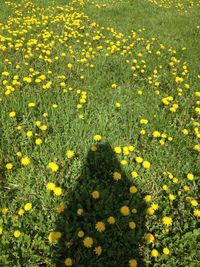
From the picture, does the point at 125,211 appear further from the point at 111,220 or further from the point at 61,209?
the point at 61,209

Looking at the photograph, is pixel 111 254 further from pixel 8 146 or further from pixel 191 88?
pixel 191 88

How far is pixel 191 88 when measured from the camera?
5961 mm

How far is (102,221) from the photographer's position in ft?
10.5

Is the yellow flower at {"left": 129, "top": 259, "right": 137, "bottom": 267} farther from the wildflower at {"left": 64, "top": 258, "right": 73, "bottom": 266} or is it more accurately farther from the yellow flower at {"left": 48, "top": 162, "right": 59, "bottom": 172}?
the yellow flower at {"left": 48, "top": 162, "right": 59, "bottom": 172}

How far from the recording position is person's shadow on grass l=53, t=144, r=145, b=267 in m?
2.91

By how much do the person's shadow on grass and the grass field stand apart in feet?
0.04

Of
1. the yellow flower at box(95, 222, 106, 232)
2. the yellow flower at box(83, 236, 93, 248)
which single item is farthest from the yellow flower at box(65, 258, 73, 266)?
the yellow flower at box(95, 222, 106, 232)

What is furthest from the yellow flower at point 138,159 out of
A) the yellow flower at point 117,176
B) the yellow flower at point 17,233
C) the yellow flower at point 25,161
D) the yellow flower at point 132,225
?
the yellow flower at point 17,233

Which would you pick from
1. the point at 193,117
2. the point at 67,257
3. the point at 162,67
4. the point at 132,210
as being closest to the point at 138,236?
the point at 132,210

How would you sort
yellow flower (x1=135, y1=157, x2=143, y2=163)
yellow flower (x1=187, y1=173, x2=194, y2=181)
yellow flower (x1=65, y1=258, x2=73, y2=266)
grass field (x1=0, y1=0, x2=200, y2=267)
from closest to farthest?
1. yellow flower (x1=65, y1=258, x2=73, y2=266)
2. grass field (x1=0, y1=0, x2=200, y2=267)
3. yellow flower (x1=187, y1=173, x2=194, y2=181)
4. yellow flower (x1=135, y1=157, x2=143, y2=163)

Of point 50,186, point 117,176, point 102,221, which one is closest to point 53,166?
point 50,186

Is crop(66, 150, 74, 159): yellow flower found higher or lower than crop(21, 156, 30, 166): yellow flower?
higher

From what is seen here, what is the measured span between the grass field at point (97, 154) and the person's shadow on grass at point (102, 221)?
0.01m

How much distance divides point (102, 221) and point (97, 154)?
1089mm
